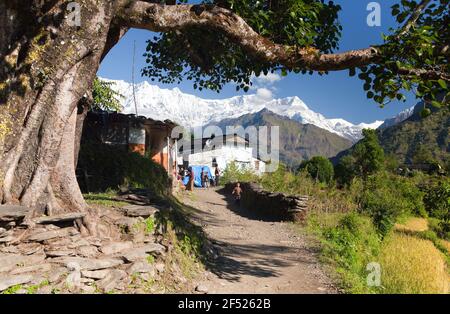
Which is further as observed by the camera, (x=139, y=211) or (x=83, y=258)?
(x=139, y=211)

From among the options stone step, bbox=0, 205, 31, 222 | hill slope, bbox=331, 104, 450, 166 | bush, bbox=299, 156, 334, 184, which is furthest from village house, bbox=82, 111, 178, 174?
hill slope, bbox=331, 104, 450, 166

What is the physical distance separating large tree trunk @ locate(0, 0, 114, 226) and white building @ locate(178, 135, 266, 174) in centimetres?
4882

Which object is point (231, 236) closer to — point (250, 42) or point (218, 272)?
point (218, 272)

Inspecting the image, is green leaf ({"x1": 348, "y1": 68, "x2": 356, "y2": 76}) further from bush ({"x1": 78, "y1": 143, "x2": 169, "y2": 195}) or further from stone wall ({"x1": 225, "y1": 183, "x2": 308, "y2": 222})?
stone wall ({"x1": 225, "y1": 183, "x2": 308, "y2": 222})

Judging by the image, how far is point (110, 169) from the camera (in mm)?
15461

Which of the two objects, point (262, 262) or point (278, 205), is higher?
point (278, 205)

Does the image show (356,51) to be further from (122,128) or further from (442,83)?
(122,128)

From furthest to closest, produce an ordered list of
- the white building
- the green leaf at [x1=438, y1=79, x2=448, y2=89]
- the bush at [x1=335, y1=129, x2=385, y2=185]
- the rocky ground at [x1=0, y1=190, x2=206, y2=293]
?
the white building < the bush at [x1=335, y1=129, x2=385, y2=185] < the green leaf at [x1=438, y1=79, x2=448, y2=89] < the rocky ground at [x1=0, y1=190, x2=206, y2=293]

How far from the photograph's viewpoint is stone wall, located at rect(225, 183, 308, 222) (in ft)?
55.2

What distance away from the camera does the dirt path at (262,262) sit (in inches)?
304

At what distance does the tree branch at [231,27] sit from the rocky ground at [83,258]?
371cm

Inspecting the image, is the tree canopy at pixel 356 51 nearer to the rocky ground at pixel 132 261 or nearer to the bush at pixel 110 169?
the rocky ground at pixel 132 261

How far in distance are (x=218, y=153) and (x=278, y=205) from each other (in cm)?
3966

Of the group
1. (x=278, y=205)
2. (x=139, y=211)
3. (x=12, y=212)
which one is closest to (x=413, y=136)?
(x=278, y=205)
